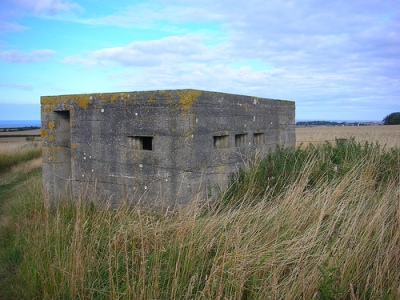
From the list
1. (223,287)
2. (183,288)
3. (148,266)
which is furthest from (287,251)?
(148,266)

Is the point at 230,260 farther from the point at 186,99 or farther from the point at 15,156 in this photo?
the point at 15,156

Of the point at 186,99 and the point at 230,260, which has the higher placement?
the point at 186,99

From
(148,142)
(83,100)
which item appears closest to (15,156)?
(83,100)

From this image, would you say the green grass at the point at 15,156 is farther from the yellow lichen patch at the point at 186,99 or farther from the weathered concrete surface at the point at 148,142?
the yellow lichen patch at the point at 186,99

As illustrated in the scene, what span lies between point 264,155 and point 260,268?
12.5 ft

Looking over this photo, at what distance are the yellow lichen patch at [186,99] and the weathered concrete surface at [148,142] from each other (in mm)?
13

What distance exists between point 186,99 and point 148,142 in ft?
3.27

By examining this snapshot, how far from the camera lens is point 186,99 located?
446 cm

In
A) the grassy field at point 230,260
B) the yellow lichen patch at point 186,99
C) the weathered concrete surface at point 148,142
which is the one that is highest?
the yellow lichen patch at point 186,99

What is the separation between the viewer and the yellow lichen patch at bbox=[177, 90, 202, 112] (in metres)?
4.46

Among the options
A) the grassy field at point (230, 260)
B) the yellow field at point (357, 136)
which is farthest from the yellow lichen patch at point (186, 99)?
the yellow field at point (357, 136)

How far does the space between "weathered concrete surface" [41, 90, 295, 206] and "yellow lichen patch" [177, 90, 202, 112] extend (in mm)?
13

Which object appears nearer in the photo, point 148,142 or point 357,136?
point 148,142

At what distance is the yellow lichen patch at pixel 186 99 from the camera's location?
4457 mm
